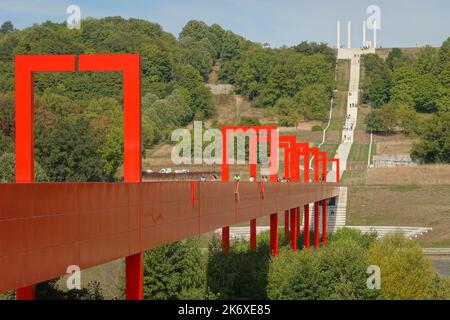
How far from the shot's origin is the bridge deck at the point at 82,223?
11250mm

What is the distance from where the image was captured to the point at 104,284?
36.8 metres

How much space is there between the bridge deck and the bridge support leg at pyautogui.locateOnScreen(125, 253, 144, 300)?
270 millimetres

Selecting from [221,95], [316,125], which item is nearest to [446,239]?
[316,125]

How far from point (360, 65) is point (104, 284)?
13892 centimetres

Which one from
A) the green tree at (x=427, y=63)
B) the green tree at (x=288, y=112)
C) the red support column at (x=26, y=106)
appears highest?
the green tree at (x=427, y=63)

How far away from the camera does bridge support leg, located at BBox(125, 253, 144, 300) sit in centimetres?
1577

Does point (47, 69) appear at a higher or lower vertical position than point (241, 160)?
higher

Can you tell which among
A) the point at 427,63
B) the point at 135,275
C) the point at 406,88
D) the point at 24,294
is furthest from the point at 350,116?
the point at 24,294

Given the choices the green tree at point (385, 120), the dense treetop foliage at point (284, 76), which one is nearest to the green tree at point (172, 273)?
the green tree at point (385, 120)

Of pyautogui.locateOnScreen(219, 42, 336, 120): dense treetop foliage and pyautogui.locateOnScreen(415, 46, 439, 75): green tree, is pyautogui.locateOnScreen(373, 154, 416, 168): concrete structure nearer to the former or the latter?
pyautogui.locateOnScreen(219, 42, 336, 120): dense treetop foliage

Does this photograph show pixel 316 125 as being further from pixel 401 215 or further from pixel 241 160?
pixel 401 215

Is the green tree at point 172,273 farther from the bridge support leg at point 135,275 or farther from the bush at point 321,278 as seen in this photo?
the bridge support leg at point 135,275

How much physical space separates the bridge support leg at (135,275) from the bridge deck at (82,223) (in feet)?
0.89

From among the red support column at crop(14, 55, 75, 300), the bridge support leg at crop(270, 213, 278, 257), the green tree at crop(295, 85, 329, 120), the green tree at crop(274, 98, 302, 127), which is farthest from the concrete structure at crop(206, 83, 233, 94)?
the red support column at crop(14, 55, 75, 300)
